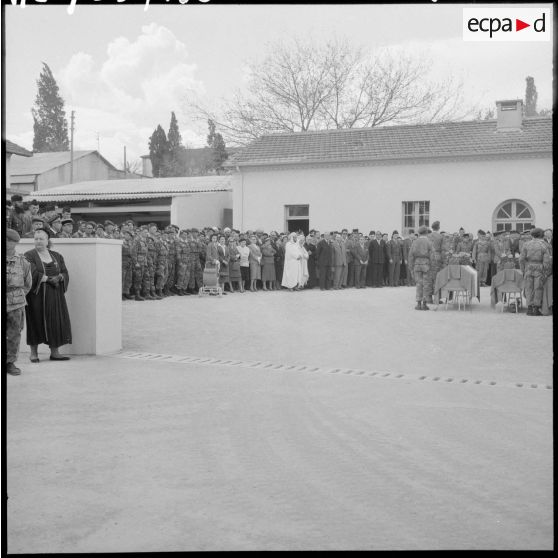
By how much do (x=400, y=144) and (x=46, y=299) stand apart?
22.6 m

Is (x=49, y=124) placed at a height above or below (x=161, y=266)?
above

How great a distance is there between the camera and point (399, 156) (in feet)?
94.4

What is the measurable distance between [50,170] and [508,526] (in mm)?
42721

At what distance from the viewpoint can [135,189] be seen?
3344cm

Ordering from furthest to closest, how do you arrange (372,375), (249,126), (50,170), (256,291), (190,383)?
1. (50,170)
2. (249,126)
3. (256,291)
4. (372,375)
5. (190,383)

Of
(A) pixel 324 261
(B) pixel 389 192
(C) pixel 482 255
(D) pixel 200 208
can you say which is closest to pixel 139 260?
(A) pixel 324 261

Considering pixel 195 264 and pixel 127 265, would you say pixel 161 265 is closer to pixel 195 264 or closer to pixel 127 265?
pixel 127 265

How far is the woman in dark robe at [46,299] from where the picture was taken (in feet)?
29.8

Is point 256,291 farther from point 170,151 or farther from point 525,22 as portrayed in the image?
point 170,151

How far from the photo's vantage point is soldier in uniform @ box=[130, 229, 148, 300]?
57.2ft

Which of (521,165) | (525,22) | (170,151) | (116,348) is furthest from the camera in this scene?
(170,151)

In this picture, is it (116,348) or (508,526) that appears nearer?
(508,526)

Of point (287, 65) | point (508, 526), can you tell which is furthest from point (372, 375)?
point (287, 65)

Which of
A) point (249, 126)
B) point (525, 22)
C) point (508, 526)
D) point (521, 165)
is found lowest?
point (508, 526)
